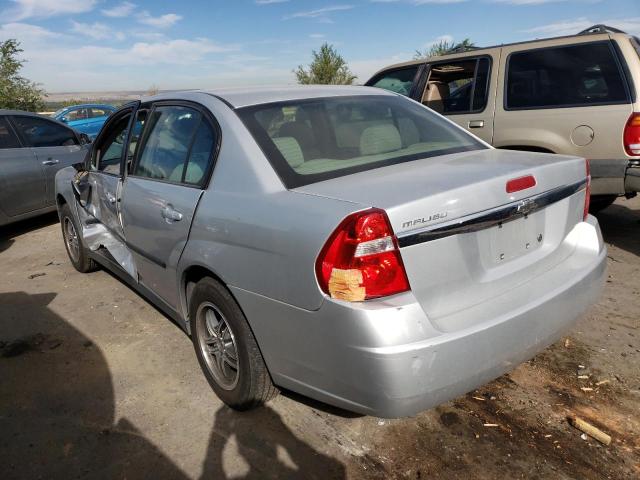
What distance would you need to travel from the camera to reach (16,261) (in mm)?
5738

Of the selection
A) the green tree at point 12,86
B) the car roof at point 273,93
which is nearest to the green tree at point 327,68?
the green tree at point 12,86

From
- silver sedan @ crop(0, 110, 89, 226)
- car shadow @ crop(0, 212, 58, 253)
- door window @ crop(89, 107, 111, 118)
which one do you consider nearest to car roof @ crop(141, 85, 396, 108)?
silver sedan @ crop(0, 110, 89, 226)

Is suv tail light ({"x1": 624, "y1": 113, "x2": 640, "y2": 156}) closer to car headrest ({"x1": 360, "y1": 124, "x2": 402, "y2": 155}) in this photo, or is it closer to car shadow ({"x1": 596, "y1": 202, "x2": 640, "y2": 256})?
car shadow ({"x1": 596, "y1": 202, "x2": 640, "y2": 256})

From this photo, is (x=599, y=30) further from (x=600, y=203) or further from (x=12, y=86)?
(x=12, y=86)

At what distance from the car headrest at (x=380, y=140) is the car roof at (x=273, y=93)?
14.8 inches

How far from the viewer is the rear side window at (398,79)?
20.6 ft

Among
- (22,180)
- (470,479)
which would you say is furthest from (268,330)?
(22,180)

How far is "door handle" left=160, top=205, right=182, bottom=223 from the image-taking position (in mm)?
2803

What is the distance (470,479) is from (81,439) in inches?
74.2

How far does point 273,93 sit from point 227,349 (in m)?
1.46

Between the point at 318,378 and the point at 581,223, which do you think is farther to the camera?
the point at 581,223

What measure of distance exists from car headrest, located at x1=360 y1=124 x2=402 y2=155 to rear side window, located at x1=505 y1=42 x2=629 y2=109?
2.66 m

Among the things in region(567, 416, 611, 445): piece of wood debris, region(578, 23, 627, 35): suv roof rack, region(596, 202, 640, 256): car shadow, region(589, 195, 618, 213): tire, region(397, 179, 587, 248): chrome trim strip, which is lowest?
region(596, 202, 640, 256): car shadow

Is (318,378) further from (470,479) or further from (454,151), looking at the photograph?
(454,151)
